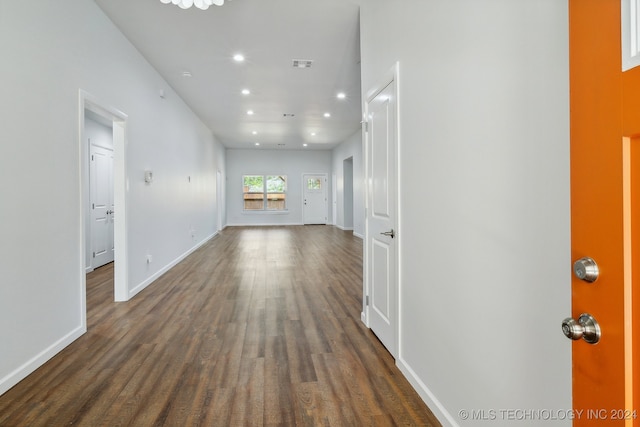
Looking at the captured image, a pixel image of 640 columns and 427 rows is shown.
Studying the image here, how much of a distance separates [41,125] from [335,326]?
2827 millimetres

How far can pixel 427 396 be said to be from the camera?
1.83 metres

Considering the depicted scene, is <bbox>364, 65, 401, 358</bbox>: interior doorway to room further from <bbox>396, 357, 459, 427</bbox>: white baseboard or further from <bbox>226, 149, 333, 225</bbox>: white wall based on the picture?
<bbox>226, 149, 333, 225</bbox>: white wall

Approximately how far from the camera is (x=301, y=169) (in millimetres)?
13273

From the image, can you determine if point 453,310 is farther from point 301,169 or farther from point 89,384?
point 301,169

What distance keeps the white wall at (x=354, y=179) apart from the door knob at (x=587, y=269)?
7.71 meters

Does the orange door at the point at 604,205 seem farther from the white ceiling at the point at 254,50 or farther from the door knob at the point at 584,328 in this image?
the white ceiling at the point at 254,50

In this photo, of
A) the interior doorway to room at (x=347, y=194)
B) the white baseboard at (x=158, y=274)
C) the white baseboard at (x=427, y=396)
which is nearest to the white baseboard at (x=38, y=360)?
the white baseboard at (x=158, y=274)

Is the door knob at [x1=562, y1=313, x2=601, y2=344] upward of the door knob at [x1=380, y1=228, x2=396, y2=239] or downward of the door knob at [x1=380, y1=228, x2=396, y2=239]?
downward

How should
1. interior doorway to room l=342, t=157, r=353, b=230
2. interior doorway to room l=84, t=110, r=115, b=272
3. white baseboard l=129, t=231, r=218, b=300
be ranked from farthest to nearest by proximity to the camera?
interior doorway to room l=342, t=157, r=353, b=230 < interior doorway to room l=84, t=110, r=115, b=272 < white baseboard l=129, t=231, r=218, b=300

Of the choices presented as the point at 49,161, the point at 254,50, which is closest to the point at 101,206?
the point at 49,161

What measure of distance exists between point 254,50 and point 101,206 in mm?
3975

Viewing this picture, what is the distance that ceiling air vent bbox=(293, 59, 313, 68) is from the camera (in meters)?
4.49

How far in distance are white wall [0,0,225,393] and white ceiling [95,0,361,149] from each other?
19.6 inches

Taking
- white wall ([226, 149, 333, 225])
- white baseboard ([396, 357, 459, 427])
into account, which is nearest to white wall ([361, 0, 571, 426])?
white baseboard ([396, 357, 459, 427])
